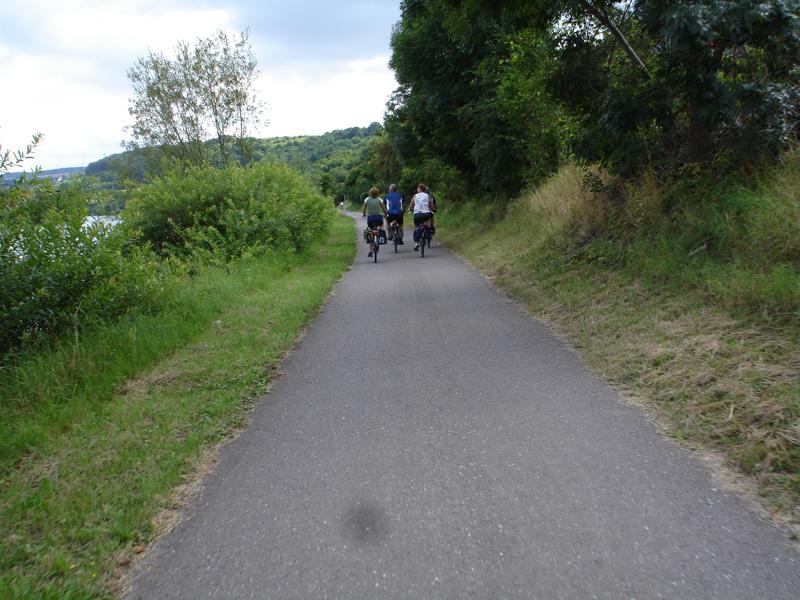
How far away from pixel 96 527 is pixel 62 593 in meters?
0.57

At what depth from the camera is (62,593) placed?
260cm

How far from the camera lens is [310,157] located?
11169 centimetres

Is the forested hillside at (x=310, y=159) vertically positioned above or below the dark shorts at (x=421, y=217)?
above

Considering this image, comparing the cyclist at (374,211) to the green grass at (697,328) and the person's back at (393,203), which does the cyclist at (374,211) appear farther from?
the green grass at (697,328)

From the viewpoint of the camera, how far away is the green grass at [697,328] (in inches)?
142

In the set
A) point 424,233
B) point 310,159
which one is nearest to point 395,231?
point 424,233

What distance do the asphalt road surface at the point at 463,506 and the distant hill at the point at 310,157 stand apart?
20.8ft

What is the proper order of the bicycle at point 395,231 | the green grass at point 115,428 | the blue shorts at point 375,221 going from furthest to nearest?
1. the bicycle at point 395,231
2. the blue shorts at point 375,221
3. the green grass at point 115,428

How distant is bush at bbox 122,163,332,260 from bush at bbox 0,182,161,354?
514cm

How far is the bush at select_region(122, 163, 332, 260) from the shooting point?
1348cm

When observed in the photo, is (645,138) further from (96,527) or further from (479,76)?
(479,76)

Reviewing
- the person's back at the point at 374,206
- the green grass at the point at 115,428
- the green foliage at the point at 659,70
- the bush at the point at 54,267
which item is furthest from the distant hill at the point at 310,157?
the green foliage at the point at 659,70

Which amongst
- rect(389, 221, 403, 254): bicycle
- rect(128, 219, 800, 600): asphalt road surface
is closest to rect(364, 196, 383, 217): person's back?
rect(389, 221, 403, 254): bicycle

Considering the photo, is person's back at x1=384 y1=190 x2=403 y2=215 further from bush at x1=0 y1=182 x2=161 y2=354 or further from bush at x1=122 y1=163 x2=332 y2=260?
bush at x1=0 y1=182 x2=161 y2=354
